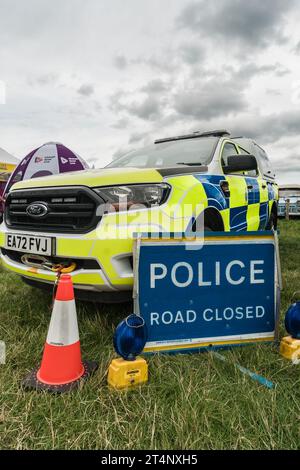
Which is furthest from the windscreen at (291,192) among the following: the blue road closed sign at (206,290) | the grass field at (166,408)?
the grass field at (166,408)

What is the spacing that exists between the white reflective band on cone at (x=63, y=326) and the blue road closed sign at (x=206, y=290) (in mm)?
355

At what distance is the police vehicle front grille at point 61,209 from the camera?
79.4 inches

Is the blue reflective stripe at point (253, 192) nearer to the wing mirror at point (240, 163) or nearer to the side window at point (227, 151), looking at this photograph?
the side window at point (227, 151)

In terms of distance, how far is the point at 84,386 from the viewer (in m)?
1.56

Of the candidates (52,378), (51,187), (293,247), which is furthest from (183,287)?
(293,247)

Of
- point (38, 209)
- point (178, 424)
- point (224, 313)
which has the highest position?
point (38, 209)

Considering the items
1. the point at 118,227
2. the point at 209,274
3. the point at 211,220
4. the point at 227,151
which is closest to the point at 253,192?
the point at 227,151

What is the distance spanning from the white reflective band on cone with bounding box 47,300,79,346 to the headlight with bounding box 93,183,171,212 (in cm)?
60

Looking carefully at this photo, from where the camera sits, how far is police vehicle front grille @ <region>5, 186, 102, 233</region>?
2018 millimetres

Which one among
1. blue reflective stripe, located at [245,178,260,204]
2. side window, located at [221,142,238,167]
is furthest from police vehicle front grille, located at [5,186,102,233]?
blue reflective stripe, located at [245,178,260,204]

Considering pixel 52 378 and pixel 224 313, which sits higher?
pixel 224 313

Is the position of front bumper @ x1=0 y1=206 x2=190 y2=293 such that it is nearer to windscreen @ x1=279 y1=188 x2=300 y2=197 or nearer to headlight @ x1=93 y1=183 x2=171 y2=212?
headlight @ x1=93 y1=183 x2=171 y2=212

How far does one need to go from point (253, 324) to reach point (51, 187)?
4.92 feet

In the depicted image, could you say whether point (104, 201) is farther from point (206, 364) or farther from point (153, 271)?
point (206, 364)
